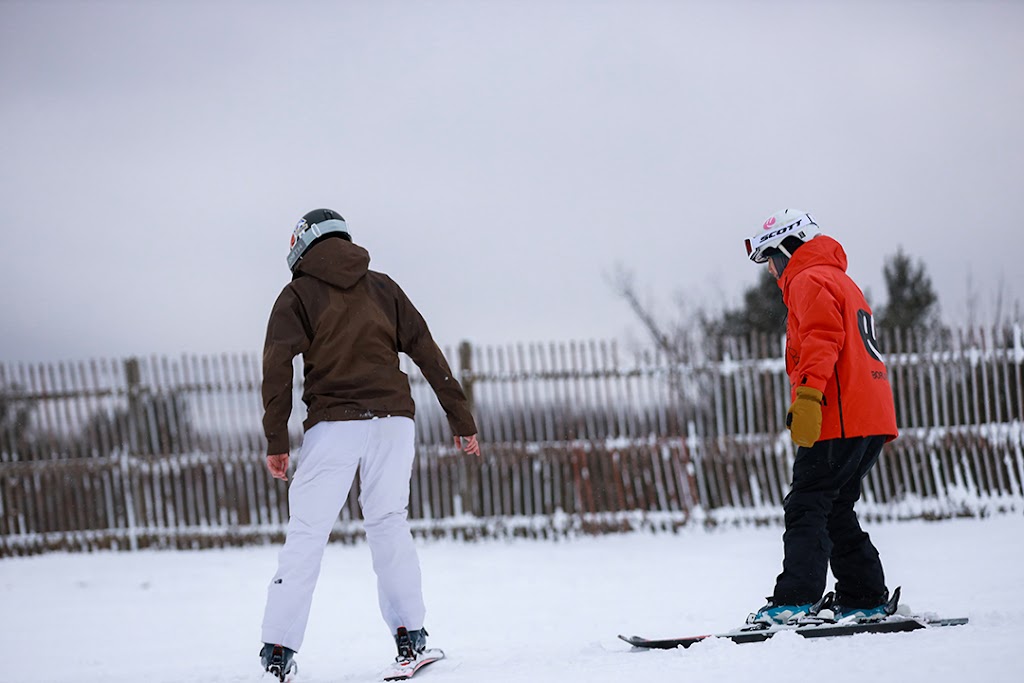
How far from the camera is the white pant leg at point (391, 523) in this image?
3824 millimetres

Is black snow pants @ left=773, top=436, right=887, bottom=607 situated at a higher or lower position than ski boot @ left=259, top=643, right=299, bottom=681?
higher

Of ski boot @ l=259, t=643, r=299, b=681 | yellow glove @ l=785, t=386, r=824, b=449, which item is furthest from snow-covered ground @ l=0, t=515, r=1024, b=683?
yellow glove @ l=785, t=386, r=824, b=449

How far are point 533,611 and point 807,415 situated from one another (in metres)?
3.40

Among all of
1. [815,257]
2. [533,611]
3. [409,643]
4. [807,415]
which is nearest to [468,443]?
[409,643]

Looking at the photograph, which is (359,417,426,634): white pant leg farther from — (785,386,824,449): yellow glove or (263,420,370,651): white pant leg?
(785,386,824,449): yellow glove

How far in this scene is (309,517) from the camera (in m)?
3.70

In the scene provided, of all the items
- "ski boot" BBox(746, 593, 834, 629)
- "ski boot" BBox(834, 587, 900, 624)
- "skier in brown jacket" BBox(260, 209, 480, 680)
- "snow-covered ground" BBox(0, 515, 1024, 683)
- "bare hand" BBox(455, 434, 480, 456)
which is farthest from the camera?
"bare hand" BBox(455, 434, 480, 456)

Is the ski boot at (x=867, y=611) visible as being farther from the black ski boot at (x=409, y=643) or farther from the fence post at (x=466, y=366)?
the fence post at (x=466, y=366)

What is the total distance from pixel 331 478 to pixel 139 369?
7.61 m

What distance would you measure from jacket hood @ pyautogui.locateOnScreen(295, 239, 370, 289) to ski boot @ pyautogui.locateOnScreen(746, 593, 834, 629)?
214 cm

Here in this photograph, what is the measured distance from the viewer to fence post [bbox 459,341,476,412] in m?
10.1

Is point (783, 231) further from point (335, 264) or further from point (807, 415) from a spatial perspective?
point (335, 264)

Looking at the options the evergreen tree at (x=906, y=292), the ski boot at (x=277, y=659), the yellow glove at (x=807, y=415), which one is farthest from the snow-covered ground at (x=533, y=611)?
the evergreen tree at (x=906, y=292)

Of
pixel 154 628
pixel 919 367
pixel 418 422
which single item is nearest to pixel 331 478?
pixel 154 628
